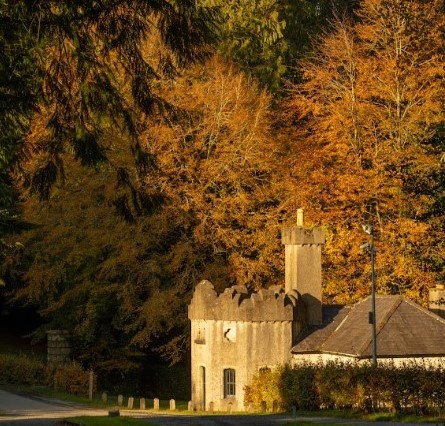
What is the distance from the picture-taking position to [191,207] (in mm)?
48375

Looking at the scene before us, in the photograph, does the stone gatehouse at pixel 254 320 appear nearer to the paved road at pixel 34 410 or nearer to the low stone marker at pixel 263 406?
the low stone marker at pixel 263 406

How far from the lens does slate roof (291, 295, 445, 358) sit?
1558 inches

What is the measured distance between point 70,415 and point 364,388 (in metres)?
8.87

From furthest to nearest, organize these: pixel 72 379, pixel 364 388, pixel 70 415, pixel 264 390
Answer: pixel 72 379
pixel 264 390
pixel 70 415
pixel 364 388

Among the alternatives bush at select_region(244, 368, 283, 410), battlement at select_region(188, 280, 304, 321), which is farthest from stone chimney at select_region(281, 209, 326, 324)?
bush at select_region(244, 368, 283, 410)

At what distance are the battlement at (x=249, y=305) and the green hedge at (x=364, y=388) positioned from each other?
368cm

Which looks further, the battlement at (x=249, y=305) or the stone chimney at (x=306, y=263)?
the stone chimney at (x=306, y=263)

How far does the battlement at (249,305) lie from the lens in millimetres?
41594

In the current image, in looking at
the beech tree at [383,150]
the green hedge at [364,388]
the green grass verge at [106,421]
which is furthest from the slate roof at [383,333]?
the green grass verge at [106,421]

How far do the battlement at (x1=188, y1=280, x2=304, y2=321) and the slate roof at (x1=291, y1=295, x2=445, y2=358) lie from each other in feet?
3.69

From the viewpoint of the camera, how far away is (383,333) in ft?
131

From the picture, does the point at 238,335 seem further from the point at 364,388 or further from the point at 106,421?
the point at 106,421

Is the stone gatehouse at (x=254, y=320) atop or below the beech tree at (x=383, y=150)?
below

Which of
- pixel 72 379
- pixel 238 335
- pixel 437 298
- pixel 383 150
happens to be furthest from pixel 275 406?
pixel 383 150
